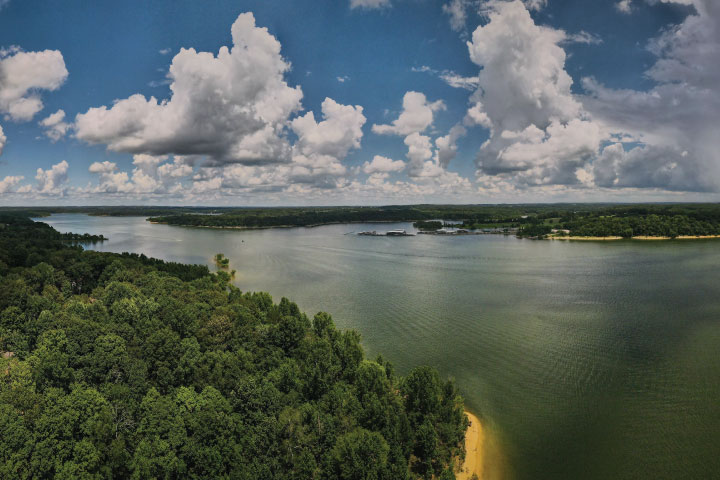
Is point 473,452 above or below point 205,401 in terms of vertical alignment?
below

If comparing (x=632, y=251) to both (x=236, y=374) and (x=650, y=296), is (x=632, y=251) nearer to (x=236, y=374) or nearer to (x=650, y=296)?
(x=650, y=296)

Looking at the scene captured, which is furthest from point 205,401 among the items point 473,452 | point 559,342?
point 559,342

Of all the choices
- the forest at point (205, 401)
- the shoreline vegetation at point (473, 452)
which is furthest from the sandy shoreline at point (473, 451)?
the forest at point (205, 401)

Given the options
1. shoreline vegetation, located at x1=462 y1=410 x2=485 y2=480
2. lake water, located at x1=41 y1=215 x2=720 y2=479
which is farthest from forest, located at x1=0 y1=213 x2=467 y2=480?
lake water, located at x1=41 y1=215 x2=720 y2=479

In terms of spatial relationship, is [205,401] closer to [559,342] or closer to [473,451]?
[473,451]

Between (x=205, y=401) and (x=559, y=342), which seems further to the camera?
(x=559, y=342)

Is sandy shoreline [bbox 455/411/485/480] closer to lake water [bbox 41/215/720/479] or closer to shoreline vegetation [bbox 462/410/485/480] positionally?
shoreline vegetation [bbox 462/410/485/480]

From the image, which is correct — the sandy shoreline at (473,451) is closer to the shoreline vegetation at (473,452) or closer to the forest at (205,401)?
the shoreline vegetation at (473,452)
